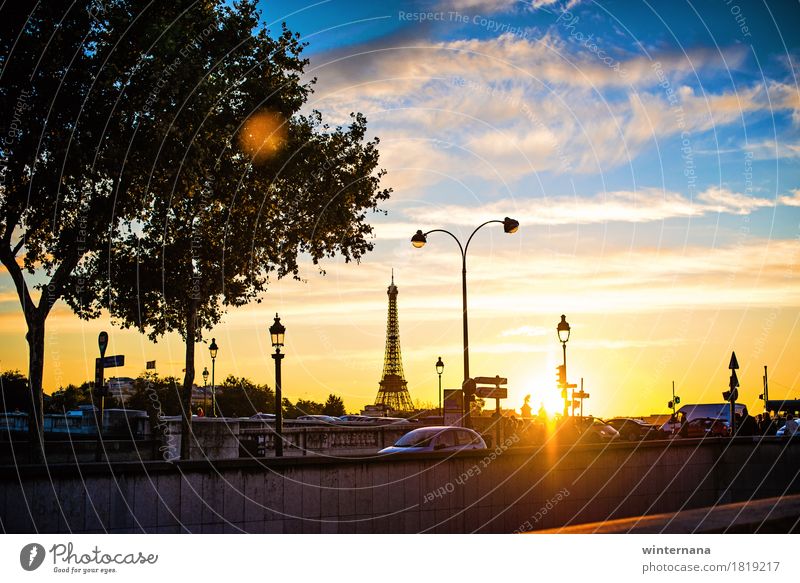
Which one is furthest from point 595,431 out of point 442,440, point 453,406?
point 442,440

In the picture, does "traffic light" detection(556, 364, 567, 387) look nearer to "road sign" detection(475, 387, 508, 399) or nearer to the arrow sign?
"road sign" detection(475, 387, 508, 399)

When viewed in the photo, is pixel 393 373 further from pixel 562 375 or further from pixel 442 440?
pixel 442 440

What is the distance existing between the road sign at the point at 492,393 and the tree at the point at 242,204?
8.45 metres

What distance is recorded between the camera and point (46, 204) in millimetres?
26984

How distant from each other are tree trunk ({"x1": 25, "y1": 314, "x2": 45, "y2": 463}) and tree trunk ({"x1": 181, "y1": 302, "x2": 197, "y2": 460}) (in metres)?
6.89

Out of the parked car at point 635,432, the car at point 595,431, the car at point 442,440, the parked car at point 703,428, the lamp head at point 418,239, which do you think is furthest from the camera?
the parked car at point 635,432

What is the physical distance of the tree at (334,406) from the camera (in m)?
120

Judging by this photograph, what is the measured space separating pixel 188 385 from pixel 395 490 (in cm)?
1798

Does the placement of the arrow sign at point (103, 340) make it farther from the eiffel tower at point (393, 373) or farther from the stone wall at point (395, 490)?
the eiffel tower at point (393, 373)

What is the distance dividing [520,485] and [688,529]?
4.05 metres

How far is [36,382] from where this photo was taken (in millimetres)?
26156

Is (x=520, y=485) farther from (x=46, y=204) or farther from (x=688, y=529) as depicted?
(x=46, y=204)

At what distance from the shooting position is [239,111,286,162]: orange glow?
105 ft

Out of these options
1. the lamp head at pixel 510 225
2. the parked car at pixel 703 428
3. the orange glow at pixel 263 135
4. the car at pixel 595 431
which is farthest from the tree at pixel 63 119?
the parked car at pixel 703 428
